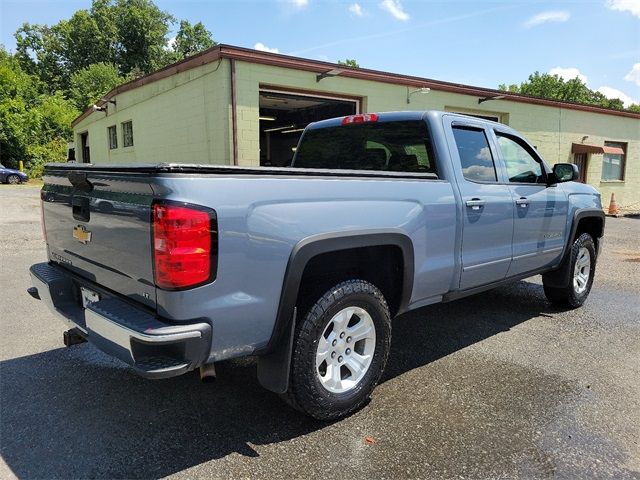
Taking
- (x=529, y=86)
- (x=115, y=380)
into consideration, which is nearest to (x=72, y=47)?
(x=529, y=86)

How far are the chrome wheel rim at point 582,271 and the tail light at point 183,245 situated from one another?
462 centimetres

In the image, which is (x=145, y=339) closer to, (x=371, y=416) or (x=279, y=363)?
(x=279, y=363)

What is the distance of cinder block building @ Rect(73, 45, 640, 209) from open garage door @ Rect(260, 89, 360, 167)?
46 mm

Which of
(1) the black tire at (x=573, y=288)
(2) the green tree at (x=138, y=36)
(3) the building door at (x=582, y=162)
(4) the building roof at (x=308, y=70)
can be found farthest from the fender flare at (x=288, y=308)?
(2) the green tree at (x=138, y=36)

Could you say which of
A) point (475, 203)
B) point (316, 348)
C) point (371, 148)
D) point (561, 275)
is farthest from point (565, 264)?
point (316, 348)

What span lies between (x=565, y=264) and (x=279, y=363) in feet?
12.9

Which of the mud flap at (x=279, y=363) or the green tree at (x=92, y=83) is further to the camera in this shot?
the green tree at (x=92, y=83)

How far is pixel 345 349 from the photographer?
3.22 meters

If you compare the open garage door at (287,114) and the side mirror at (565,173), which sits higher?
the open garage door at (287,114)

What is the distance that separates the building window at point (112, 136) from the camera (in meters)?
20.0

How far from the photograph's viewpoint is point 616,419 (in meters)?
3.26

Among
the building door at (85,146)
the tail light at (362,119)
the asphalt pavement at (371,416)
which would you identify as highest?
the building door at (85,146)

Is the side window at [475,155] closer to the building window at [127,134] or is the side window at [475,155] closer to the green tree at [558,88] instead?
the building window at [127,134]

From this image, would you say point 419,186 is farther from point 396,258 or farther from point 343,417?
point 343,417
